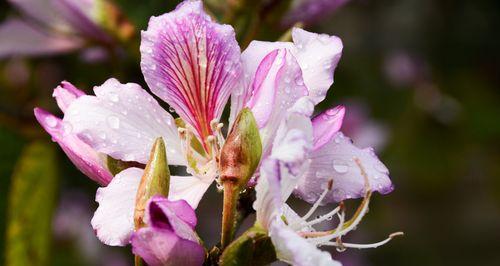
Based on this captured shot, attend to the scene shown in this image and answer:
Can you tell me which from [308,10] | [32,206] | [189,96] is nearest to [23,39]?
[32,206]

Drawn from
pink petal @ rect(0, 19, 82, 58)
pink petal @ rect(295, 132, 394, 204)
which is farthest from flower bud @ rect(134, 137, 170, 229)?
pink petal @ rect(0, 19, 82, 58)

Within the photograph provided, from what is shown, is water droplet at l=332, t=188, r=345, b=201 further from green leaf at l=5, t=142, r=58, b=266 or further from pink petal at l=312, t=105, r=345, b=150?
green leaf at l=5, t=142, r=58, b=266

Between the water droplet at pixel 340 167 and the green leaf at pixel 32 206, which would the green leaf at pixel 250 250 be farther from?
the green leaf at pixel 32 206

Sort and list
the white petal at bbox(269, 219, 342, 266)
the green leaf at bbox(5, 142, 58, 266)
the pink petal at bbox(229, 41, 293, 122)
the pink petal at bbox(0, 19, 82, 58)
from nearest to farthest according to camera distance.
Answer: the white petal at bbox(269, 219, 342, 266) < the pink petal at bbox(229, 41, 293, 122) < the green leaf at bbox(5, 142, 58, 266) < the pink petal at bbox(0, 19, 82, 58)

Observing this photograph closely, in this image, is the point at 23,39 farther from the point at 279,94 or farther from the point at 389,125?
the point at 389,125

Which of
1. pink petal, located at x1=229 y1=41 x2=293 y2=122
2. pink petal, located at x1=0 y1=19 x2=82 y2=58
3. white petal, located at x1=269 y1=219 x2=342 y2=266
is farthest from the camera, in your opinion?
pink petal, located at x1=0 y1=19 x2=82 y2=58

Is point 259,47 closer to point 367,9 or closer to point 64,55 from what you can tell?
point 64,55
